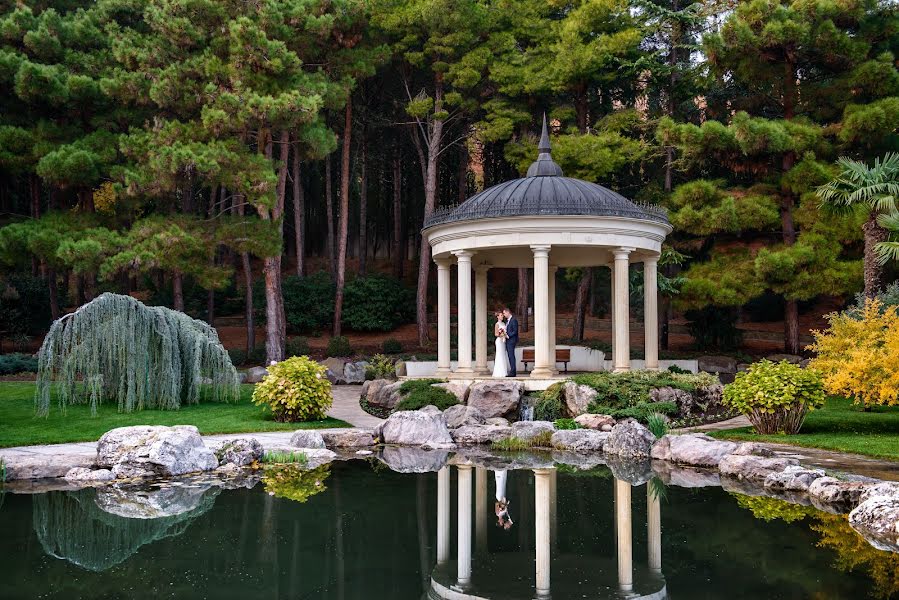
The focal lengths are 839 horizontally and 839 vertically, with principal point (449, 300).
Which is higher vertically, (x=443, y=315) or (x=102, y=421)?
(x=443, y=315)

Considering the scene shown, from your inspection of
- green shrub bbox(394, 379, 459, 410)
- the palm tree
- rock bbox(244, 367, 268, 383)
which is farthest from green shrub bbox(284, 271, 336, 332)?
the palm tree

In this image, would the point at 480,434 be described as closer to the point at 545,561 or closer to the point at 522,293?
the point at 545,561

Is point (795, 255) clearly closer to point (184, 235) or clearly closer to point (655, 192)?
point (655, 192)

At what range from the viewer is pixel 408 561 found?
7.94m

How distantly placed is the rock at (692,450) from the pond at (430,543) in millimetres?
1866

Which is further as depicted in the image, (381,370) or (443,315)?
(381,370)

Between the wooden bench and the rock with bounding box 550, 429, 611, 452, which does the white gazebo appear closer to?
A: the wooden bench

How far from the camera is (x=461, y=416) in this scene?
1717 cm

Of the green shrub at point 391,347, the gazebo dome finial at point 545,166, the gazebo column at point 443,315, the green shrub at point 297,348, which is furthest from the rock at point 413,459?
the green shrub at point 391,347

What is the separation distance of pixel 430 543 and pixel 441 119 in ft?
83.1

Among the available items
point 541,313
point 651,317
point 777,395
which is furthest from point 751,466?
point 651,317

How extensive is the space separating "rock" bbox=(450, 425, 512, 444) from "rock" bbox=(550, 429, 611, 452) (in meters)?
0.91

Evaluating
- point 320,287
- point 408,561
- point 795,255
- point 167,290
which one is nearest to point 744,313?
point 795,255

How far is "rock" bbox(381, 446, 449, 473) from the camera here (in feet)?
42.8
